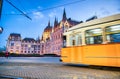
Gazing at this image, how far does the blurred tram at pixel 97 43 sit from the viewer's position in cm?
776

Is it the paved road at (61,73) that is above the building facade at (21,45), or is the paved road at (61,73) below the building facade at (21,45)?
below

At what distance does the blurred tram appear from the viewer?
7.76m

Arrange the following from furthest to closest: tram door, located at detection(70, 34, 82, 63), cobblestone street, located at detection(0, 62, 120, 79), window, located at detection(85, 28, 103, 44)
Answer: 1. tram door, located at detection(70, 34, 82, 63)
2. window, located at detection(85, 28, 103, 44)
3. cobblestone street, located at detection(0, 62, 120, 79)

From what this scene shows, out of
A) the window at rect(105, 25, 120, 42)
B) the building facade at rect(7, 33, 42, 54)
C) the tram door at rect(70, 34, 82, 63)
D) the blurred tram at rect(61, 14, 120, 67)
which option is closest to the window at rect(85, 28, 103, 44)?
the blurred tram at rect(61, 14, 120, 67)

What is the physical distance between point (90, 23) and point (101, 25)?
0.90m

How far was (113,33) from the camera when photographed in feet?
25.8

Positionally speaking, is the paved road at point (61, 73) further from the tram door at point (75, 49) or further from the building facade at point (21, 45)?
the building facade at point (21, 45)

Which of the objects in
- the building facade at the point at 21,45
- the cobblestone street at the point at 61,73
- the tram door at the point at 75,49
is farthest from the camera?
the building facade at the point at 21,45

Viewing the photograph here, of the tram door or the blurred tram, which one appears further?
the tram door

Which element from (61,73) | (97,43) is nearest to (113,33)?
(97,43)

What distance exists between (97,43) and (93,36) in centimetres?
54

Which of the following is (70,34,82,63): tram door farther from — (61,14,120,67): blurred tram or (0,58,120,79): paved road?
(0,58,120,79): paved road

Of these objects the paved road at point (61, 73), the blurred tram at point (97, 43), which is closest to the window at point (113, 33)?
the blurred tram at point (97, 43)

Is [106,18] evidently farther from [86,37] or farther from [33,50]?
[33,50]
